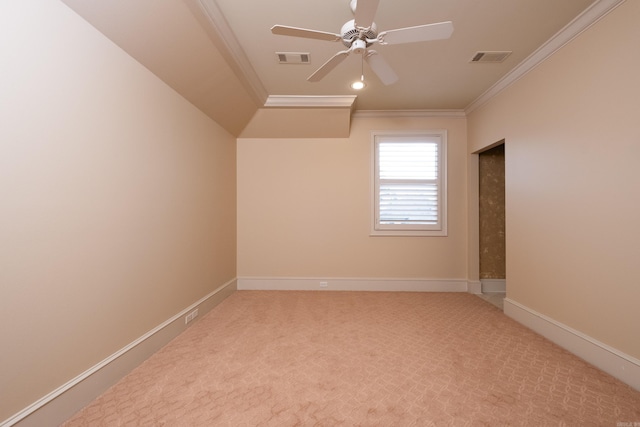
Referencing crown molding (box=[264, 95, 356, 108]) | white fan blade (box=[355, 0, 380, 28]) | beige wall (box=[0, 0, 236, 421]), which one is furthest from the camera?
crown molding (box=[264, 95, 356, 108])

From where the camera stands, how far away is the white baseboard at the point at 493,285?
4.45 metres

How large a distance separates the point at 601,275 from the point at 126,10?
4035 mm

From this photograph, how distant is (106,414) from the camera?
1.70 metres

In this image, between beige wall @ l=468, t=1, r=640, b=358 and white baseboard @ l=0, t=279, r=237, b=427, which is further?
beige wall @ l=468, t=1, r=640, b=358

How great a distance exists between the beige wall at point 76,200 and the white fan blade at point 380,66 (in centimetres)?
189

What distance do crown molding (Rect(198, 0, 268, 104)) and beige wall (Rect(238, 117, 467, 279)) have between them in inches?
45.9

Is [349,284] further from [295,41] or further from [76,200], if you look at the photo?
[76,200]

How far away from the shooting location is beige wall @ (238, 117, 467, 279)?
451 cm

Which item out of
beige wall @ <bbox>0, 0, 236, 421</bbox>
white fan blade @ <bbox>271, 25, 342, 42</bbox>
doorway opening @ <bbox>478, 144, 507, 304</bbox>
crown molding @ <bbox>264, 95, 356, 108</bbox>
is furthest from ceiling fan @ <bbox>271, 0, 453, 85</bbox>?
doorway opening @ <bbox>478, 144, 507, 304</bbox>

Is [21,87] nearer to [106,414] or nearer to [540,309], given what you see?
[106,414]

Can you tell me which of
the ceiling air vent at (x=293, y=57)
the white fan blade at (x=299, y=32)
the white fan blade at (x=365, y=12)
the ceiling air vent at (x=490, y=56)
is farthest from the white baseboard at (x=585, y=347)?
Result: the ceiling air vent at (x=293, y=57)

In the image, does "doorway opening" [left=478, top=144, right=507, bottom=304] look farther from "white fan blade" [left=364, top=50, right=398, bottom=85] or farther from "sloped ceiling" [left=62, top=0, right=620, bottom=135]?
"white fan blade" [left=364, top=50, right=398, bottom=85]

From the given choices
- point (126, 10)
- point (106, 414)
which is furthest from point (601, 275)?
point (126, 10)

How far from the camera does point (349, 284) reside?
4527 mm
